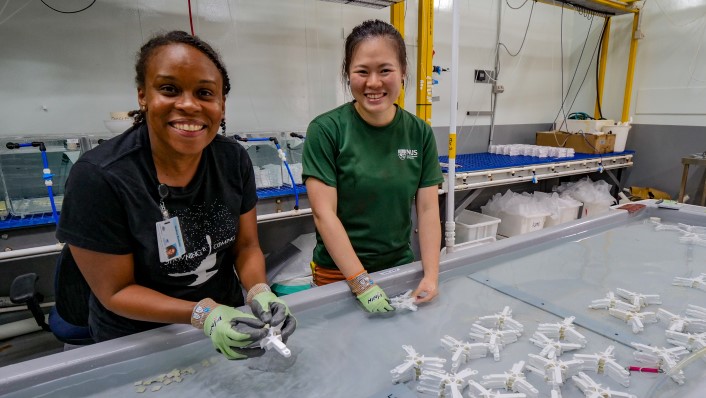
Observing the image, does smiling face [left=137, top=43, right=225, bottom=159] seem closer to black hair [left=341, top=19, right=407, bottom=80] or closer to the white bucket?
black hair [left=341, top=19, right=407, bottom=80]

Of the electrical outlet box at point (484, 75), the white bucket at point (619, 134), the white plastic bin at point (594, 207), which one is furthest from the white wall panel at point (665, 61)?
the electrical outlet box at point (484, 75)

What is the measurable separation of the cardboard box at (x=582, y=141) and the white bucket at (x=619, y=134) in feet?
0.17

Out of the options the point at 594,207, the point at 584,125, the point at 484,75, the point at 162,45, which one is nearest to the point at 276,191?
the point at 162,45

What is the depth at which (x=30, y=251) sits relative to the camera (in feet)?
5.59

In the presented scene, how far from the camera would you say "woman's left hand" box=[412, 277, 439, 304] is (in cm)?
108

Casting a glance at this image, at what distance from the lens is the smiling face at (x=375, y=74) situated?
3.51ft

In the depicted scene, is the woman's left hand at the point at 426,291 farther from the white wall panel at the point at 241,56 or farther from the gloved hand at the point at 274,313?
the white wall panel at the point at 241,56

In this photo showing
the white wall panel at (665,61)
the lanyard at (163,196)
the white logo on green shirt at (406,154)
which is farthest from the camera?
the white wall panel at (665,61)

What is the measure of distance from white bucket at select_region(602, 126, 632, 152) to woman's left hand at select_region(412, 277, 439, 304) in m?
3.54

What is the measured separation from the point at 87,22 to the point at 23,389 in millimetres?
2219

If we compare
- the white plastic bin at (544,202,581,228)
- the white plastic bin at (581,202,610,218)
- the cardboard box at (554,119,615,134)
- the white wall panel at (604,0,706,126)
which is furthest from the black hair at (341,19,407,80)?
the white wall panel at (604,0,706,126)

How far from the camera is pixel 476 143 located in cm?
386

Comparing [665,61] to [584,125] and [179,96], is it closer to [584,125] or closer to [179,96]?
[584,125]

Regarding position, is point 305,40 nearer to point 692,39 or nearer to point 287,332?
point 287,332
